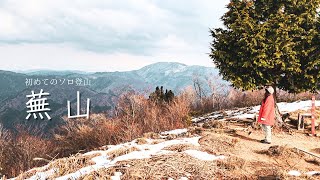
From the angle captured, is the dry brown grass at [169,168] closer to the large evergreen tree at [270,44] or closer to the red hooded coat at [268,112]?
the red hooded coat at [268,112]

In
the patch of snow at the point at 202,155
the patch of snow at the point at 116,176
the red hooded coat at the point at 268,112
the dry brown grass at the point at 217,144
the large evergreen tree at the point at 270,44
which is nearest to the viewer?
the patch of snow at the point at 116,176

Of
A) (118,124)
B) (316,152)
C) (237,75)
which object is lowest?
(118,124)

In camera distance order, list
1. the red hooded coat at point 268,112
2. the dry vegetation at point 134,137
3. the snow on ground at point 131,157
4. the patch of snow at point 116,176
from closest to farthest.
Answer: the patch of snow at point 116,176 < the snow on ground at point 131,157 < the dry vegetation at point 134,137 < the red hooded coat at point 268,112

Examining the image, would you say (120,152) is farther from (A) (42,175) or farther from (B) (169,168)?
(B) (169,168)

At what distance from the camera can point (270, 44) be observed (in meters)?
14.1

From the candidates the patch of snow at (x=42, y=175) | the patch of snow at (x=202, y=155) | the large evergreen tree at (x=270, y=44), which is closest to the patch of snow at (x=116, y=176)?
the patch of snow at (x=42, y=175)

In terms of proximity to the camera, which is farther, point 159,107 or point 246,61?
point 159,107

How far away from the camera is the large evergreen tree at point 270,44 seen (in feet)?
46.6

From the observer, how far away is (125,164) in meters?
8.84

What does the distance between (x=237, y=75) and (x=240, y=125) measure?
2.41 m

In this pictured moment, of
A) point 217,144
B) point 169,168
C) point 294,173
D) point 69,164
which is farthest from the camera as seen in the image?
point 217,144

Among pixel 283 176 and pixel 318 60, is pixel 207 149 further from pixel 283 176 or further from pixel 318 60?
pixel 318 60

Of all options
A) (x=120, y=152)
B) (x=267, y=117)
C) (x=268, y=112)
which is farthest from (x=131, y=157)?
(x=268, y=112)

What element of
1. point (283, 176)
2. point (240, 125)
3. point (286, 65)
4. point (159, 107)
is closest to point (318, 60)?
point (286, 65)
